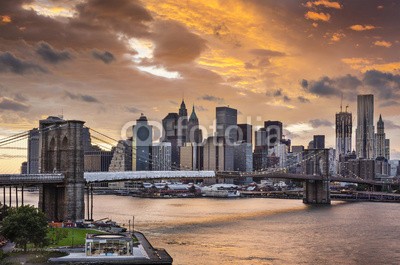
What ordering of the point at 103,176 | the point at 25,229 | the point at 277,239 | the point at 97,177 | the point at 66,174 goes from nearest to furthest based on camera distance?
the point at 25,229, the point at 277,239, the point at 66,174, the point at 97,177, the point at 103,176

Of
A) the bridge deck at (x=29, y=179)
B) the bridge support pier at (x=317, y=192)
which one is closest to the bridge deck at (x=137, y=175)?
the bridge deck at (x=29, y=179)

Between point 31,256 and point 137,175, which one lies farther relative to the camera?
point 137,175

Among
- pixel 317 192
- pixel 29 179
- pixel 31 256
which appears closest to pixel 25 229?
pixel 31 256

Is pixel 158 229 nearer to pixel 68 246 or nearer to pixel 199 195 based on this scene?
pixel 68 246

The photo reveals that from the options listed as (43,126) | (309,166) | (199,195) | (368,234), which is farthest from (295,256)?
(309,166)

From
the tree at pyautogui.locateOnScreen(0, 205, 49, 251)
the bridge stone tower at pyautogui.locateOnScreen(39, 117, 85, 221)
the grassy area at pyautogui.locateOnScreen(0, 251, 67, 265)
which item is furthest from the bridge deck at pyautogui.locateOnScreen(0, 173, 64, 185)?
the grassy area at pyautogui.locateOnScreen(0, 251, 67, 265)

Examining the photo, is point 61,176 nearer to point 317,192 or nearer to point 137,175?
point 137,175

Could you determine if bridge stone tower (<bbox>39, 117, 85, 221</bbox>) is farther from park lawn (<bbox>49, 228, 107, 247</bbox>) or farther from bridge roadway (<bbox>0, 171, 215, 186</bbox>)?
park lawn (<bbox>49, 228, 107, 247</bbox>)

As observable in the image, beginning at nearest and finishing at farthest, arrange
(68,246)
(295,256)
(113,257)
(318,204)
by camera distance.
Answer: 1. (113,257)
2. (68,246)
3. (295,256)
4. (318,204)
